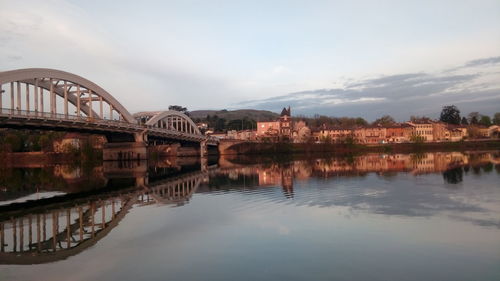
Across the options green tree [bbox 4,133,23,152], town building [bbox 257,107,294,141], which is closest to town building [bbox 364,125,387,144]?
town building [bbox 257,107,294,141]

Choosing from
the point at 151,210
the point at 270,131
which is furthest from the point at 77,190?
the point at 270,131

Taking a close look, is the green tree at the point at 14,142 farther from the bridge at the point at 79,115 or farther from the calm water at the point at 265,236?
the calm water at the point at 265,236

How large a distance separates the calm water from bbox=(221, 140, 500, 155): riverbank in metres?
72.0

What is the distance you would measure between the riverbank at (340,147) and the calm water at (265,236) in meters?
72.0

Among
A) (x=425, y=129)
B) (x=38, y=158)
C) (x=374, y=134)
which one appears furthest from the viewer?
(x=374, y=134)

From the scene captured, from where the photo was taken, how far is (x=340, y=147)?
315 ft

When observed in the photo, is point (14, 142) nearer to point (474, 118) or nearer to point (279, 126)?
point (279, 126)

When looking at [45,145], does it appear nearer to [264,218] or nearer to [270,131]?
[270,131]

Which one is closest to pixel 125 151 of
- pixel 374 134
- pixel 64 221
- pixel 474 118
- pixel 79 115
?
pixel 79 115

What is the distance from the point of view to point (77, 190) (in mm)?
29625

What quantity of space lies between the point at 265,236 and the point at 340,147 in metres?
85.4

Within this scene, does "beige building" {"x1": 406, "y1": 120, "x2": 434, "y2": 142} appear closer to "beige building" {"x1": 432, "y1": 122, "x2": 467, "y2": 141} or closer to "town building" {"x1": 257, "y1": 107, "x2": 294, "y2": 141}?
"beige building" {"x1": 432, "y1": 122, "x2": 467, "y2": 141}

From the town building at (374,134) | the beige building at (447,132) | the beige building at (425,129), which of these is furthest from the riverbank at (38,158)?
the beige building at (447,132)

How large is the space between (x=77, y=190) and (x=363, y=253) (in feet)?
79.6
